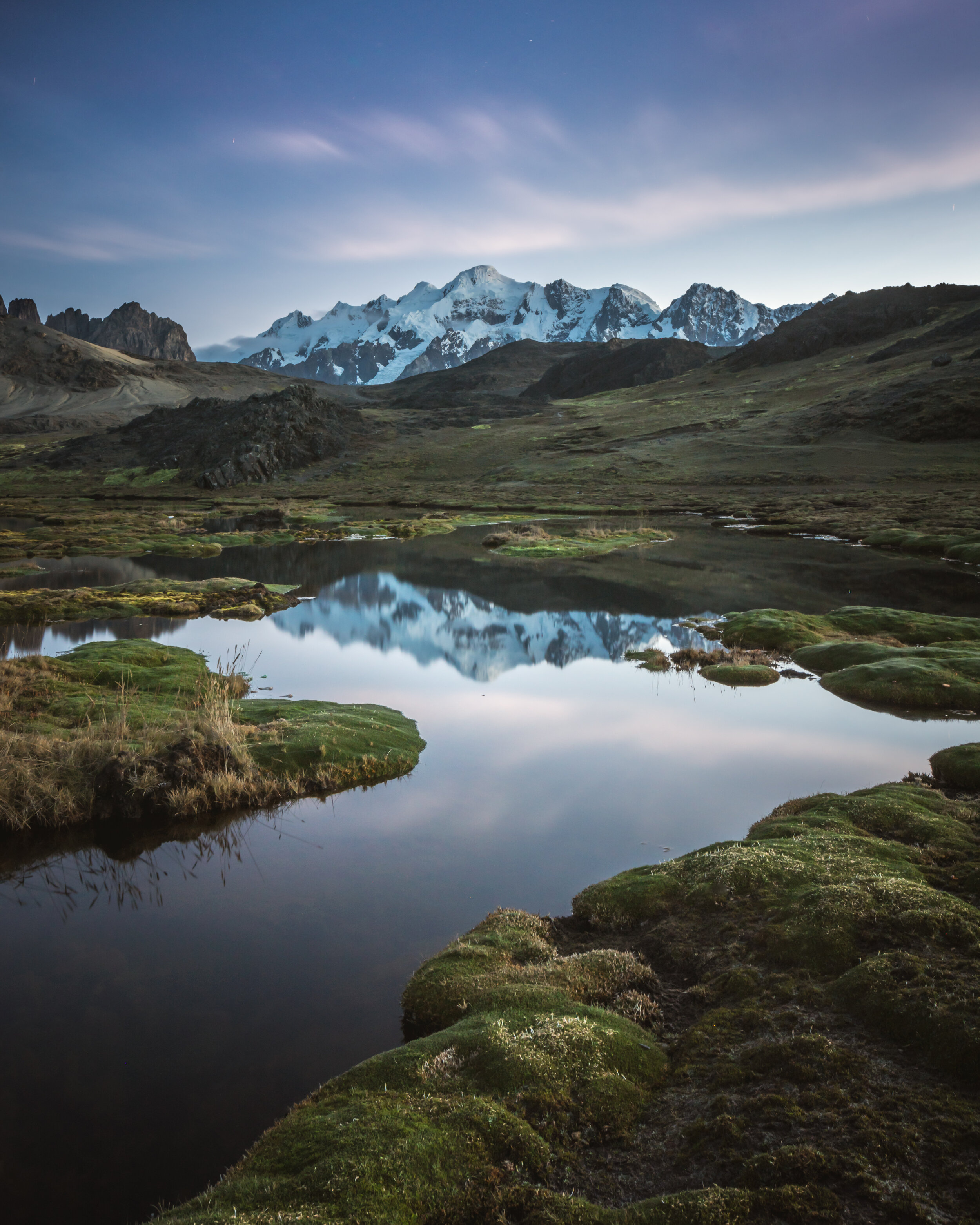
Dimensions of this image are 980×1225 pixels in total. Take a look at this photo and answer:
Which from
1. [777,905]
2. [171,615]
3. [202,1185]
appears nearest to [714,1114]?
[777,905]

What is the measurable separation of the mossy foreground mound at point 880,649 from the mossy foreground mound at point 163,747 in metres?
15.4

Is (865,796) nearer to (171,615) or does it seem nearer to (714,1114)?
(714,1114)

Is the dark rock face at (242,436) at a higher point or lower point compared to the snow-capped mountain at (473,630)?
higher

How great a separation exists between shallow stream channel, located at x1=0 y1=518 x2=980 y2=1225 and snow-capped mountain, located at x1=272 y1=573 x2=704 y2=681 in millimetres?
A: 341

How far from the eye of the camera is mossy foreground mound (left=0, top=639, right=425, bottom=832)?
49.1 feet

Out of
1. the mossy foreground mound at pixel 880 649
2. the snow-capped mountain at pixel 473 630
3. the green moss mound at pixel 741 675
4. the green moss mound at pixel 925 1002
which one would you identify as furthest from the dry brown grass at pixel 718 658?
the green moss mound at pixel 925 1002

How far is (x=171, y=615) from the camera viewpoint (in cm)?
3747

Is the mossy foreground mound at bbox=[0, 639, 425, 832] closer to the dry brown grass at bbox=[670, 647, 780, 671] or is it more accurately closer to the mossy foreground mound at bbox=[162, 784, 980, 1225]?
the mossy foreground mound at bbox=[162, 784, 980, 1225]

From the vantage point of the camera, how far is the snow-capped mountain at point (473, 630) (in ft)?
104

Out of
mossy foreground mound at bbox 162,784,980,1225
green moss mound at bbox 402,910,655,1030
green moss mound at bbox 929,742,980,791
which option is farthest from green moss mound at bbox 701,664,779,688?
green moss mound at bbox 402,910,655,1030

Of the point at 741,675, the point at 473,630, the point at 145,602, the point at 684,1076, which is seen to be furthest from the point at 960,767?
the point at 145,602

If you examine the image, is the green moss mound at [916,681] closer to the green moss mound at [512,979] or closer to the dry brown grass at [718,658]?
the dry brown grass at [718,658]

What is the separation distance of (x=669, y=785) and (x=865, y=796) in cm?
451

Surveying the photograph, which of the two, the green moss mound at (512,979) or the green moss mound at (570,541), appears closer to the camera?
the green moss mound at (512,979)
